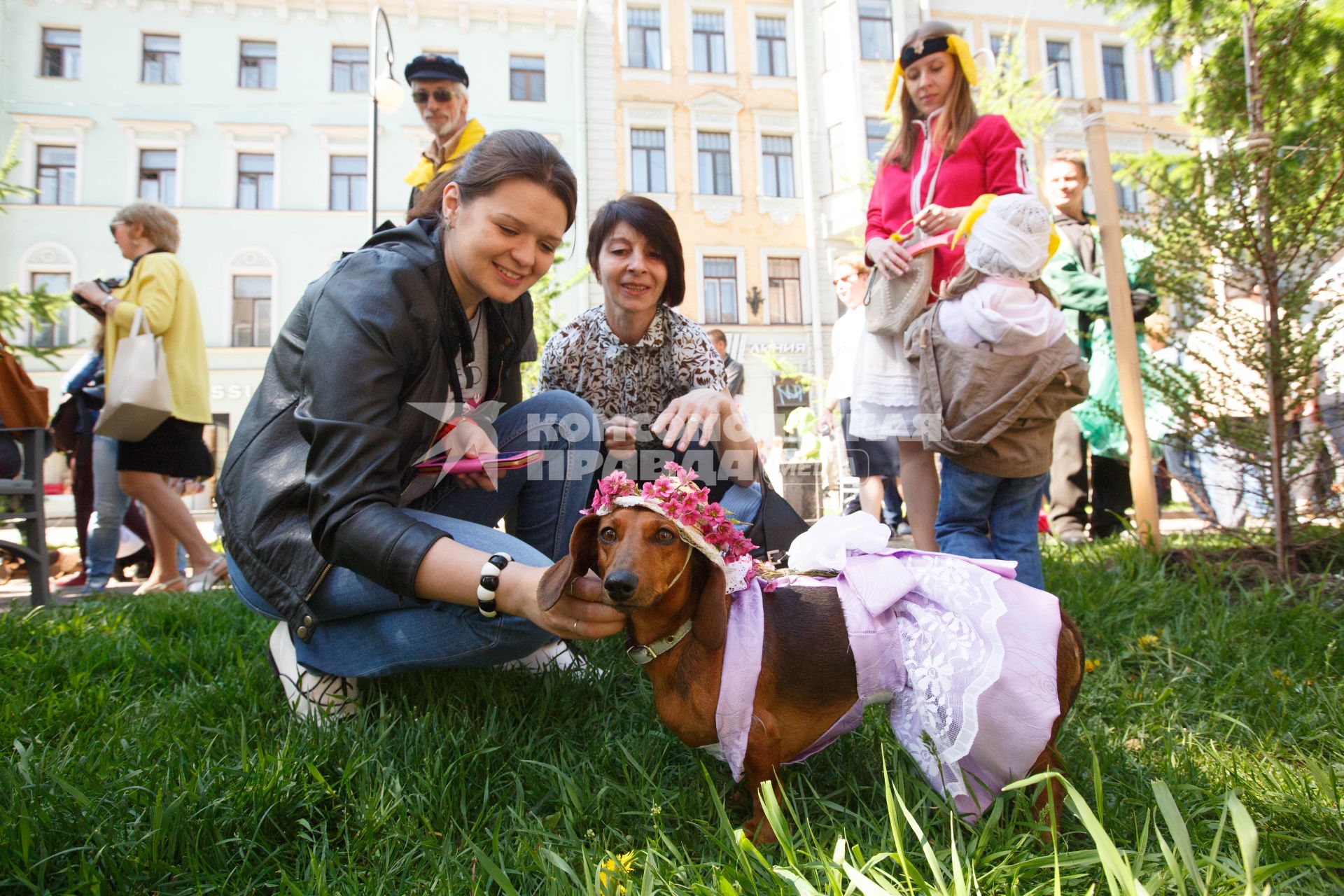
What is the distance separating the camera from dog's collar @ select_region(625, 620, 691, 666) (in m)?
1.68

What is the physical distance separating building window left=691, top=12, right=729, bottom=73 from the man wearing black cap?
59.3ft

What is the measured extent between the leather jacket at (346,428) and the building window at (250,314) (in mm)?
19294

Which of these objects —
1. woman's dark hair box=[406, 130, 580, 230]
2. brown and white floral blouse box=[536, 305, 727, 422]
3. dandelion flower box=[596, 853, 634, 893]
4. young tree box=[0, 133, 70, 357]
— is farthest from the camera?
young tree box=[0, 133, 70, 357]

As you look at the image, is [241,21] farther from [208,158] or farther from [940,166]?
[940,166]

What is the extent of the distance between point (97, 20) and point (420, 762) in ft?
78.5

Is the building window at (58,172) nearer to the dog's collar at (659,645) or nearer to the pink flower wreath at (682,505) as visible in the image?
the pink flower wreath at (682,505)

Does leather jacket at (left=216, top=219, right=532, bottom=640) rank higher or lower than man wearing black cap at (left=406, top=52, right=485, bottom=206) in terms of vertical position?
lower

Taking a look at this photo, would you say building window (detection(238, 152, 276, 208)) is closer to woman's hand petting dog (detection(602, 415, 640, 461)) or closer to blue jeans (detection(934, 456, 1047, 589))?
woman's hand petting dog (detection(602, 415, 640, 461))

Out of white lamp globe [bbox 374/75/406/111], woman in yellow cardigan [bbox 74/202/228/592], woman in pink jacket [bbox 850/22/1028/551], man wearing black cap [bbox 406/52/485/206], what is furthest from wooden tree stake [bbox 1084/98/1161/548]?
white lamp globe [bbox 374/75/406/111]

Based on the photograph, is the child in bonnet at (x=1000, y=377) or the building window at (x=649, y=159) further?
the building window at (x=649, y=159)

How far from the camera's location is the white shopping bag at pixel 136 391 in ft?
13.5

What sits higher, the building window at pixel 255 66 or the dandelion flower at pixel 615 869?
the building window at pixel 255 66

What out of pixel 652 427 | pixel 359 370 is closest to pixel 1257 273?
pixel 652 427

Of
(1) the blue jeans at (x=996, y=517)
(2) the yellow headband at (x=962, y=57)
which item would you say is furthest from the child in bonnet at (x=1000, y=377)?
(2) the yellow headband at (x=962, y=57)
